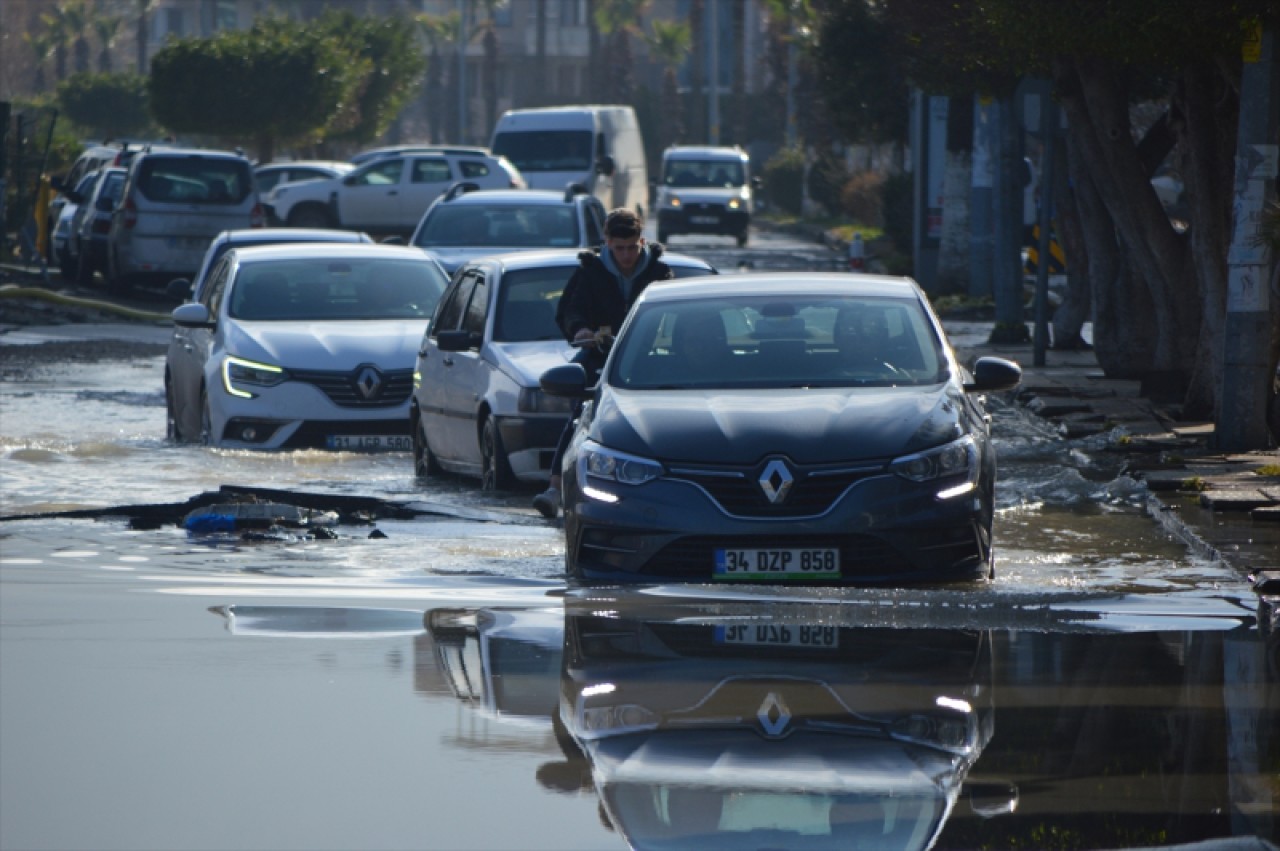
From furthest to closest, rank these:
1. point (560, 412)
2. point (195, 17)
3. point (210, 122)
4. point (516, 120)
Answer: point (195, 17)
point (210, 122)
point (516, 120)
point (560, 412)

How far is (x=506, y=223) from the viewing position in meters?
21.0

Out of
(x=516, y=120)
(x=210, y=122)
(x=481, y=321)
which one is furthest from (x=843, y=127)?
(x=481, y=321)

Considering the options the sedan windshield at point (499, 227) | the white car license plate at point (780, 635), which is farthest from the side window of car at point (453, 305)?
the white car license plate at point (780, 635)

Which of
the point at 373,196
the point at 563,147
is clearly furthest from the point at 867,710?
the point at 563,147

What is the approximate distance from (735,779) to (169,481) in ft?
27.4

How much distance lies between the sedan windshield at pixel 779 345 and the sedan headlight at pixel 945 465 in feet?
2.36

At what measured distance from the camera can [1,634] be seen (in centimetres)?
815

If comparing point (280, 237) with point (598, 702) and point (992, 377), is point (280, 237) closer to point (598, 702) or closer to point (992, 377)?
point (992, 377)

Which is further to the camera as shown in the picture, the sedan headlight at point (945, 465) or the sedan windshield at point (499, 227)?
the sedan windshield at point (499, 227)

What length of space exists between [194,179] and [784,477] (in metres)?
23.9

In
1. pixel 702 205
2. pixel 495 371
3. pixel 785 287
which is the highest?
pixel 785 287

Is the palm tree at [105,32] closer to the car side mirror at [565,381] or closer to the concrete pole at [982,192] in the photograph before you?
the concrete pole at [982,192]

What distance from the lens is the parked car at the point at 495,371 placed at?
41.3 ft

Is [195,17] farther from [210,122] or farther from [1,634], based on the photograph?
[1,634]
